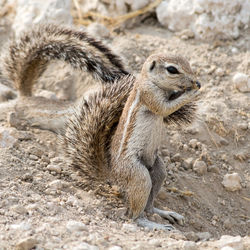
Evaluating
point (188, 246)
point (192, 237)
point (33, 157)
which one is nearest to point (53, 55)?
point (33, 157)

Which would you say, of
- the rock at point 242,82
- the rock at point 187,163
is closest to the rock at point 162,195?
the rock at point 187,163

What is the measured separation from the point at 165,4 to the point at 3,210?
12.3 ft

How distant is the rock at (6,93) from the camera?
5302 mm

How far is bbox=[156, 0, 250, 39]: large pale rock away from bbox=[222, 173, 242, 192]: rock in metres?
2.08

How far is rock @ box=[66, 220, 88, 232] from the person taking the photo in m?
3.09

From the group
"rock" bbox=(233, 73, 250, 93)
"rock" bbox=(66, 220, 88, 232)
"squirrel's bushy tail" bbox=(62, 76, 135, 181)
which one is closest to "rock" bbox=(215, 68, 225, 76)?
"rock" bbox=(233, 73, 250, 93)

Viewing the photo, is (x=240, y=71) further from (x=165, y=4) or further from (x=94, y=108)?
(x=94, y=108)

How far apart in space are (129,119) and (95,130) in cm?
33

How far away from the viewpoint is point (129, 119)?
3.70 m

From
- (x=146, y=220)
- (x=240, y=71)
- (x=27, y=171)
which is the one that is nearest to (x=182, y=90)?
(x=146, y=220)

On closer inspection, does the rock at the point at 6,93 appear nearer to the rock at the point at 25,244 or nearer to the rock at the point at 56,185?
the rock at the point at 56,185

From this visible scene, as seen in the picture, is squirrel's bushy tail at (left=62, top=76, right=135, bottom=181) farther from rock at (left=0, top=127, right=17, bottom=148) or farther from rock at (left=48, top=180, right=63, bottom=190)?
rock at (left=0, top=127, right=17, bottom=148)

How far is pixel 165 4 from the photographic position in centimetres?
609

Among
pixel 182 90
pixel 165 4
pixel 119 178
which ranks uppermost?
pixel 165 4
